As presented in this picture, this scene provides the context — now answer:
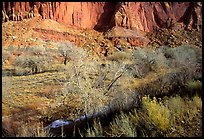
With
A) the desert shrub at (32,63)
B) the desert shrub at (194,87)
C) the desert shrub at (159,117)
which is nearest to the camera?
the desert shrub at (159,117)

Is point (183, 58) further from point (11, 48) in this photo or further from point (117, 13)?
point (117, 13)

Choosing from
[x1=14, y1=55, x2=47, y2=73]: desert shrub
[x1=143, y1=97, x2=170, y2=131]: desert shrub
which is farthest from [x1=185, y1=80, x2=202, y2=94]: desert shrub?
[x1=14, y1=55, x2=47, y2=73]: desert shrub

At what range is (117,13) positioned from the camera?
4878cm

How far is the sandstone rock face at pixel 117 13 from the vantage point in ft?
159

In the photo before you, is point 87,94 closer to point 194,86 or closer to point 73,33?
point 194,86

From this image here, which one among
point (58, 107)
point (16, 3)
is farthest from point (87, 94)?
point (16, 3)

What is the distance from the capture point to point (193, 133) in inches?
212

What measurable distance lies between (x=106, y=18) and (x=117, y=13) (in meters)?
2.83

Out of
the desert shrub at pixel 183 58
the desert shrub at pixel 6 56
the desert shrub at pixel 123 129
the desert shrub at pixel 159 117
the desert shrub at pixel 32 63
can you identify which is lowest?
the desert shrub at pixel 6 56

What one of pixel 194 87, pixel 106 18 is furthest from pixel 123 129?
pixel 106 18

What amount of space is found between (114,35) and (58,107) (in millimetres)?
35947

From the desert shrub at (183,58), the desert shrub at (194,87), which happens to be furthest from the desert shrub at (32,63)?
the desert shrub at (194,87)

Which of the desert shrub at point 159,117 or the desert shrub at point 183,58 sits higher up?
the desert shrub at point 159,117

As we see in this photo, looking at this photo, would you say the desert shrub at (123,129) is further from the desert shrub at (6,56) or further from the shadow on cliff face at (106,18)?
the shadow on cliff face at (106,18)
